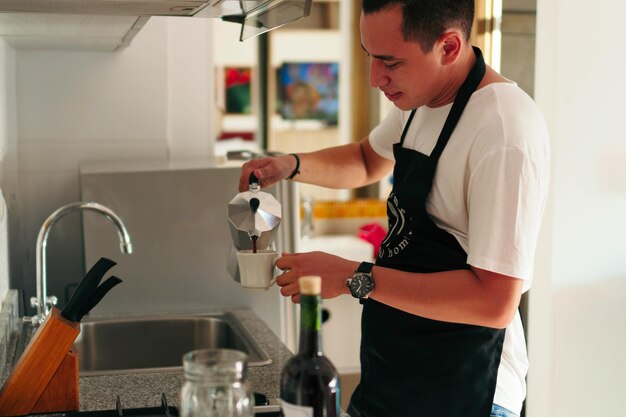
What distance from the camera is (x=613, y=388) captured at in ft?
10.3

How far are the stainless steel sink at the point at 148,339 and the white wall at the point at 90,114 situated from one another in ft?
1.13

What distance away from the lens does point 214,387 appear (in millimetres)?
964

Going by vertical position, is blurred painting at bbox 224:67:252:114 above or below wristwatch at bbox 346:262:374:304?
above

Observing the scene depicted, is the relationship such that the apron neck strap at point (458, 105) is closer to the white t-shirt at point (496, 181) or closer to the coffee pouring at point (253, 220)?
the white t-shirt at point (496, 181)

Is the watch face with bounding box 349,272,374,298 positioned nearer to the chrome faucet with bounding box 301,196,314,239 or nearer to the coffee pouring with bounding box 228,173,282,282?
the coffee pouring with bounding box 228,173,282,282

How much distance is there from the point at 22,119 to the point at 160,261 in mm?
606

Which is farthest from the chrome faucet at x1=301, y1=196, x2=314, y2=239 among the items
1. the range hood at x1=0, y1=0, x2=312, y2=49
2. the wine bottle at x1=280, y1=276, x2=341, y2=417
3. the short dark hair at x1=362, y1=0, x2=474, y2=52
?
the wine bottle at x1=280, y1=276, x2=341, y2=417

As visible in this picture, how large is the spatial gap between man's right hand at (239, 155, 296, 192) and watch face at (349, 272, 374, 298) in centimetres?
39

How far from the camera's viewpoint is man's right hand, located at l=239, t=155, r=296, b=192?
5.93 feet

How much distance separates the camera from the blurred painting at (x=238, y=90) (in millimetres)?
3357

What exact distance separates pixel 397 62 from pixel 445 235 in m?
0.32

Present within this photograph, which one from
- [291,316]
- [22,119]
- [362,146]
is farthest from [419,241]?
[22,119]

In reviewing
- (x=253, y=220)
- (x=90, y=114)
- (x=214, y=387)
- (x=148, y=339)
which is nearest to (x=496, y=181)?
(x=253, y=220)

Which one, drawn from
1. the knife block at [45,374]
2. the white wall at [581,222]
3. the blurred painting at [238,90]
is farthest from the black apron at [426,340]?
the blurred painting at [238,90]
